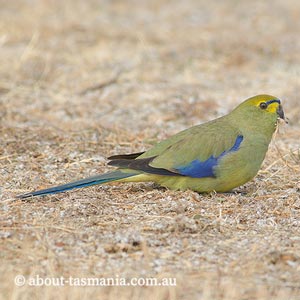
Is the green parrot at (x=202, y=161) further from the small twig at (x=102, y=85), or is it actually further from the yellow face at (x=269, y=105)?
the small twig at (x=102, y=85)

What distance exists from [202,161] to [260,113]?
2.12 feet

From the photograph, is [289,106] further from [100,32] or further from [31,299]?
[31,299]

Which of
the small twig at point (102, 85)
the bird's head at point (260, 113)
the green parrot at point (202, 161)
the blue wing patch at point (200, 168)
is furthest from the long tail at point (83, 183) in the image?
the small twig at point (102, 85)

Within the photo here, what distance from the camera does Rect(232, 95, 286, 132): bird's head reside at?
6.07 m

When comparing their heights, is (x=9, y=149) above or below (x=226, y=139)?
below

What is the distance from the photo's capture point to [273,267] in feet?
15.0

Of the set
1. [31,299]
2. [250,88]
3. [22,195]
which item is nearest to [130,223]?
[22,195]

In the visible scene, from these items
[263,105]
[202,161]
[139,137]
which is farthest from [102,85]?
[202,161]

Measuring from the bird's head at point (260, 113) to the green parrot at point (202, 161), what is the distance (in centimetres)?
2

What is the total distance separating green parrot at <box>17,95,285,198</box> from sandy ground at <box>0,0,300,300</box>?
13 cm

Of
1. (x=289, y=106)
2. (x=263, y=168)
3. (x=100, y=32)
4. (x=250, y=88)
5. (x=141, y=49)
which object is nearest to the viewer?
(x=263, y=168)

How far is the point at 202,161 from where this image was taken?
583 cm

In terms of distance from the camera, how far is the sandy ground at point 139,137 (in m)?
4.54

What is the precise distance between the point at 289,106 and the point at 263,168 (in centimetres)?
219
